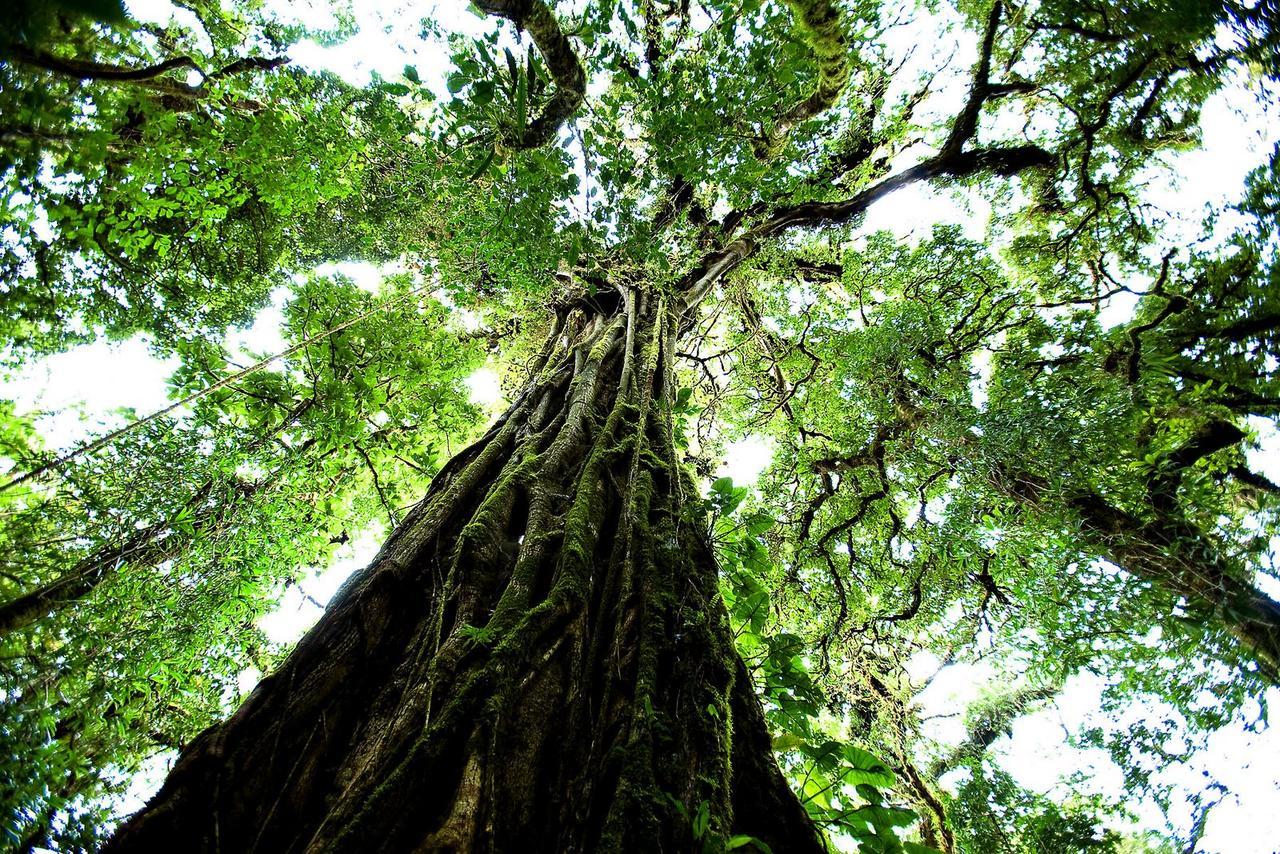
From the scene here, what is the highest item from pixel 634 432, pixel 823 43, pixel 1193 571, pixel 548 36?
pixel 823 43

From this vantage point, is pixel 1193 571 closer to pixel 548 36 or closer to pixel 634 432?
pixel 634 432

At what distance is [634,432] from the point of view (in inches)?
123

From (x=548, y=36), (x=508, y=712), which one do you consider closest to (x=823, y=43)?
(x=548, y=36)

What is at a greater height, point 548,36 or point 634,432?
point 548,36

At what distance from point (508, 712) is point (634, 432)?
185 centimetres

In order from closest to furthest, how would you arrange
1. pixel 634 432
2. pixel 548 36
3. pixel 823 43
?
pixel 634 432, pixel 548 36, pixel 823 43

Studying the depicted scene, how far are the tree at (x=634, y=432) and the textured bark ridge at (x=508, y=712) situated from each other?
13 millimetres

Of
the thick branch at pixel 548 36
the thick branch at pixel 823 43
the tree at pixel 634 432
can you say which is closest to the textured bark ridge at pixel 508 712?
the tree at pixel 634 432

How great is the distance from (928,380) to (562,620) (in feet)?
17.5

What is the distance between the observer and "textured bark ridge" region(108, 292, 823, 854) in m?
1.29

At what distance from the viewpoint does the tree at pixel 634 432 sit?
4.93 feet

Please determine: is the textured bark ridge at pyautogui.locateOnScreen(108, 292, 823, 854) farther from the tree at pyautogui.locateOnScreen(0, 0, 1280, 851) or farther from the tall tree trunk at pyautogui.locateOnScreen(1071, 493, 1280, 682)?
the tall tree trunk at pyautogui.locateOnScreen(1071, 493, 1280, 682)

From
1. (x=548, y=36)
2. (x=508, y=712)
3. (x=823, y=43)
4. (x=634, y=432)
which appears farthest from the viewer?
(x=823, y=43)

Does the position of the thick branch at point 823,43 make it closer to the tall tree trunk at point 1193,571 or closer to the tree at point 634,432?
the tree at point 634,432
